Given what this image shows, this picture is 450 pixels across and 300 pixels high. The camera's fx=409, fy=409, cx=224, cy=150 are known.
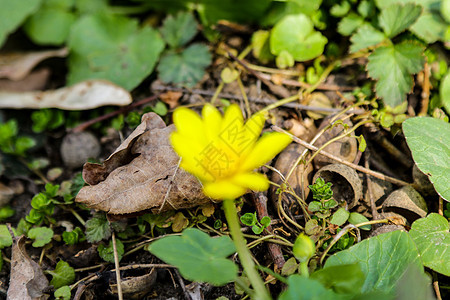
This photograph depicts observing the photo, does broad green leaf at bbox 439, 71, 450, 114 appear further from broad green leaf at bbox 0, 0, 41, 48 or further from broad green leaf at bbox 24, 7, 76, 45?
broad green leaf at bbox 0, 0, 41, 48

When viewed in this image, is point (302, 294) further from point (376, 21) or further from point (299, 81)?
point (376, 21)

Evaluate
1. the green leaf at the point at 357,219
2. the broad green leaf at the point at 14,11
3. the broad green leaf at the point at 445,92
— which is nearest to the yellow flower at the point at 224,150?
the green leaf at the point at 357,219

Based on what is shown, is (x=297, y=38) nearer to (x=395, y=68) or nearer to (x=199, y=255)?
(x=395, y=68)

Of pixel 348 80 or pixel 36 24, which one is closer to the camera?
pixel 348 80

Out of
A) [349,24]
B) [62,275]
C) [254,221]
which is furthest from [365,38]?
[62,275]

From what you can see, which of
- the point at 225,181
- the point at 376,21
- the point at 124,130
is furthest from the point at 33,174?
the point at 376,21

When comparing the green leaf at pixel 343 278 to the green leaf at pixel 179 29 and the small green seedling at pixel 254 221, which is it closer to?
the small green seedling at pixel 254 221
